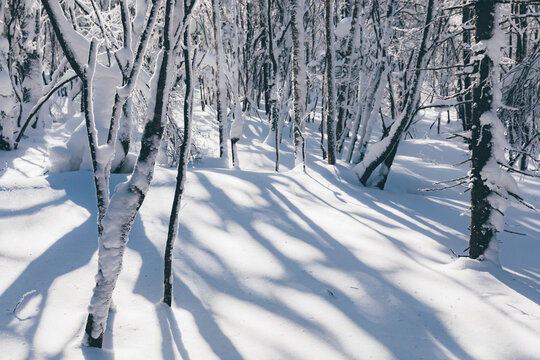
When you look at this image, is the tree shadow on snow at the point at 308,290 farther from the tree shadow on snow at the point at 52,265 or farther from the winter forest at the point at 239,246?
the tree shadow on snow at the point at 52,265

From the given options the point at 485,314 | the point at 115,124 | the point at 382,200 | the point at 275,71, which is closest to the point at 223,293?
the point at 115,124

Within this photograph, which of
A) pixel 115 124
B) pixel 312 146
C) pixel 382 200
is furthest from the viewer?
pixel 312 146

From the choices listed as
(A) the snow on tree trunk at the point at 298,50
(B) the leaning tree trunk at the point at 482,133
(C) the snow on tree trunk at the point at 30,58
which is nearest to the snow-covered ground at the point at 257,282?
(B) the leaning tree trunk at the point at 482,133

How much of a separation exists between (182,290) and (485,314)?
100 inches

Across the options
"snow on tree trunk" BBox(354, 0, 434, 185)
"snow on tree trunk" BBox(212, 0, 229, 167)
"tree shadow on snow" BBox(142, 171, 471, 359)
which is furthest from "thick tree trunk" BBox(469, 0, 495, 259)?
"snow on tree trunk" BBox(212, 0, 229, 167)

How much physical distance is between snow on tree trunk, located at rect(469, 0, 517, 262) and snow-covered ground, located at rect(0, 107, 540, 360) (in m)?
0.41

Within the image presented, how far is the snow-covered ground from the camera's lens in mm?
2744

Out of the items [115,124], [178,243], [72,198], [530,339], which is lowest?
[530,339]

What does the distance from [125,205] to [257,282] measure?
5.13 ft

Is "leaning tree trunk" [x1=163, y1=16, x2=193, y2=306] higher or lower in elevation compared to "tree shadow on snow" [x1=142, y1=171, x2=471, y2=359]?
higher

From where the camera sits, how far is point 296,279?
12.0ft

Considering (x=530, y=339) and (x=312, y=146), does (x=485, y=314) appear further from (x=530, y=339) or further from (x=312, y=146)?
(x=312, y=146)

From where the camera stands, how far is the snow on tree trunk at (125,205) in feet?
7.96

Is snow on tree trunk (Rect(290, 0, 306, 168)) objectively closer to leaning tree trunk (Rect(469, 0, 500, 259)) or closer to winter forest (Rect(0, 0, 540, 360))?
winter forest (Rect(0, 0, 540, 360))
